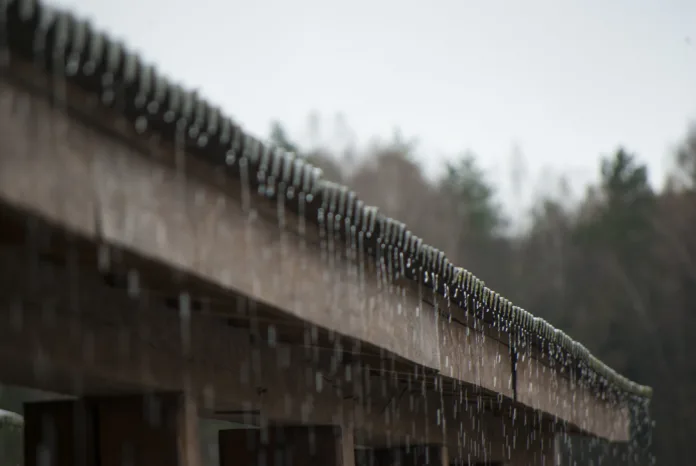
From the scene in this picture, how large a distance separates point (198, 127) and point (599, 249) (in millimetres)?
45089

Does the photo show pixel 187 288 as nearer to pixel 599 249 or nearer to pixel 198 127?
pixel 198 127

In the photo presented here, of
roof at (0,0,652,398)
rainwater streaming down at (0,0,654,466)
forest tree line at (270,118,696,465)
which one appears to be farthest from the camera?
forest tree line at (270,118,696,465)

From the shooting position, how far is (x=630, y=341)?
137ft

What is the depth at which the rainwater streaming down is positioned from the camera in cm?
316

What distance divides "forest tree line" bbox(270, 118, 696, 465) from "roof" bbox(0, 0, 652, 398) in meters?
35.6

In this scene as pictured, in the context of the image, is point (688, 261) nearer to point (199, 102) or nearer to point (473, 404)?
point (473, 404)

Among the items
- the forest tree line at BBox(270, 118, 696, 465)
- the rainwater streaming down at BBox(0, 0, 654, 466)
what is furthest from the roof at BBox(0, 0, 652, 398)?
the forest tree line at BBox(270, 118, 696, 465)

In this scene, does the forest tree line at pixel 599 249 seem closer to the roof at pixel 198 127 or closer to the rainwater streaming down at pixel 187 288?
the rainwater streaming down at pixel 187 288

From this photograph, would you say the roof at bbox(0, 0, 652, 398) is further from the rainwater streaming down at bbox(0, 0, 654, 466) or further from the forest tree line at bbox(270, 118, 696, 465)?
the forest tree line at bbox(270, 118, 696, 465)

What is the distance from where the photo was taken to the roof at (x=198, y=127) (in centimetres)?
291

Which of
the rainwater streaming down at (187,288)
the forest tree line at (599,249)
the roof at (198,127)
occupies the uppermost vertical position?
the forest tree line at (599,249)

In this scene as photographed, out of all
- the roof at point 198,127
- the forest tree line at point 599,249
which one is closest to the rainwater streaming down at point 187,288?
the roof at point 198,127

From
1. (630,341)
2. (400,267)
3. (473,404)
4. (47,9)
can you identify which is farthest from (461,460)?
(630,341)

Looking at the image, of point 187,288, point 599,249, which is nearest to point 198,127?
point 187,288
